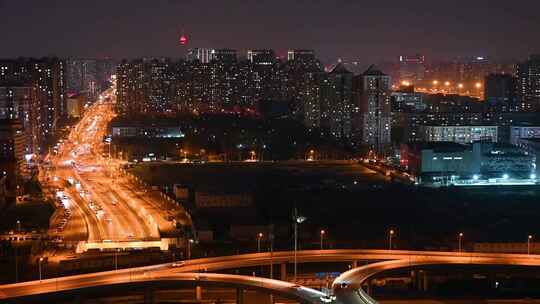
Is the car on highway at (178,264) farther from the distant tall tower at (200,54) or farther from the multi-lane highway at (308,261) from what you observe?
the distant tall tower at (200,54)

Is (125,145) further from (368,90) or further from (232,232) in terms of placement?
(232,232)

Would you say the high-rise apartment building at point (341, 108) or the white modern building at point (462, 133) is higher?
the high-rise apartment building at point (341, 108)

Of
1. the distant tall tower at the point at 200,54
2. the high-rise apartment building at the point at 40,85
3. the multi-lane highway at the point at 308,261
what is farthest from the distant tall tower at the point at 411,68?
the multi-lane highway at the point at 308,261

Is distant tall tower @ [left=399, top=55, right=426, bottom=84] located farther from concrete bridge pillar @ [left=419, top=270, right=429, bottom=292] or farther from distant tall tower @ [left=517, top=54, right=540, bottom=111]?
concrete bridge pillar @ [left=419, top=270, right=429, bottom=292]

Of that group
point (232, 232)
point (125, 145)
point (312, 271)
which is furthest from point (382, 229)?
point (125, 145)

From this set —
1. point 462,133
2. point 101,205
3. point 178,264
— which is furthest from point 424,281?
point 462,133

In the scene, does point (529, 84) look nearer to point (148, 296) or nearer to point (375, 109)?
point (375, 109)

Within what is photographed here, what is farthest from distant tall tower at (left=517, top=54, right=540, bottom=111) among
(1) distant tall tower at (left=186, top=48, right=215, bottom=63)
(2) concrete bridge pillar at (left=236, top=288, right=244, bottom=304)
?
(2) concrete bridge pillar at (left=236, top=288, right=244, bottom=304)
